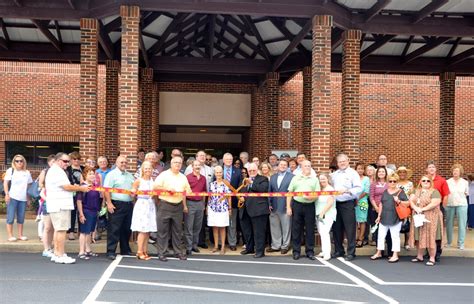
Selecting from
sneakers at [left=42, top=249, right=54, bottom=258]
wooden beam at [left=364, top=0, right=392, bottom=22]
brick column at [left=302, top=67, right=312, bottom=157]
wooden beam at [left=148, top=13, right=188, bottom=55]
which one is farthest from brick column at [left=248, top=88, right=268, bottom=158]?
sneakers at [left=42, top=249, right=54, bottom=258]

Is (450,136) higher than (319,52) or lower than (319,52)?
lower

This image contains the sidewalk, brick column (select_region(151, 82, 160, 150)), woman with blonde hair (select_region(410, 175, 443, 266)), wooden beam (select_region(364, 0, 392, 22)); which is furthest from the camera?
brick column (select_region(151, 82, 160, 150))

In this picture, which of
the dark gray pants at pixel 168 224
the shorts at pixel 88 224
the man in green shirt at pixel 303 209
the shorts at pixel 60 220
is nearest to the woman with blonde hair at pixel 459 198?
the man in green shirt at pixel 303 209

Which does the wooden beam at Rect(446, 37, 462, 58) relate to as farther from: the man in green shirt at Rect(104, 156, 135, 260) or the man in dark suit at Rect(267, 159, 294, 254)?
the man in green shirt at Rect(104, 156, 135, 260)

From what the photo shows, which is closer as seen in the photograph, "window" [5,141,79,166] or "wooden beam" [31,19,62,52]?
"wooden beam" [31,19,62,52]

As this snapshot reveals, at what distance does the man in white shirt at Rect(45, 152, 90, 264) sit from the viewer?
7969 mm

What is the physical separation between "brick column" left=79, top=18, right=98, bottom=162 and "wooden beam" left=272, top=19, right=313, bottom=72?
475cm

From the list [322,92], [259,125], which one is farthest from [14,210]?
[259,125]

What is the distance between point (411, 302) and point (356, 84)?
633 centimetres

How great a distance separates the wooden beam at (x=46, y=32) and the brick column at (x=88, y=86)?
57.3 inches

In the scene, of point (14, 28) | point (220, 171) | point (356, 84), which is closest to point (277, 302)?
point (220, 171)

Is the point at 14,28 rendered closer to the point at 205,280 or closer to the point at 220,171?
the point at 220,171

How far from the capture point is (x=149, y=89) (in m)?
16.9

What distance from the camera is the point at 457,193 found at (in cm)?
988
